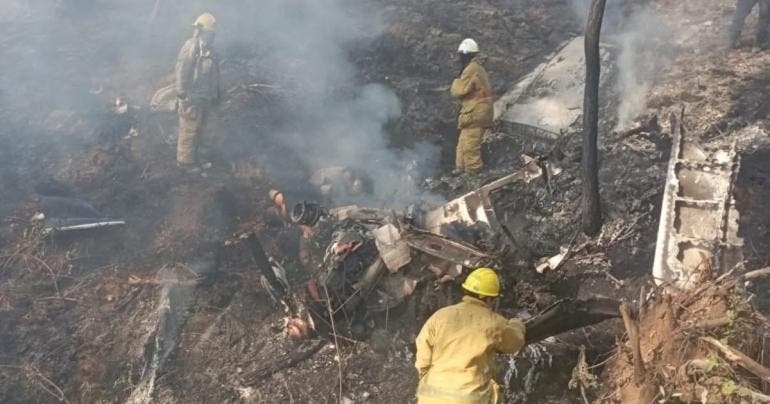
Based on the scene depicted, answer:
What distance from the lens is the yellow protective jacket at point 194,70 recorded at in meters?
7.52

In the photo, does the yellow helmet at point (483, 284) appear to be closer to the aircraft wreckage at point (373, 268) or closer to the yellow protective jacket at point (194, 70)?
the aircraft wreckage at point (373, 268)

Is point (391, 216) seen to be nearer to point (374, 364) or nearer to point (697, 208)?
point (374, 364)

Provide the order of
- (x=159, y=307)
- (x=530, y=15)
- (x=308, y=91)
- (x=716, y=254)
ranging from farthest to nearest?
(x=530, y=15)
(x=308, y=91)
(x=159, y=307)
(x=716, y=254)

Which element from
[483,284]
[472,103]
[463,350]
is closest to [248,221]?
[472,103]

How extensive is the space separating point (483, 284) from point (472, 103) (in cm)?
369

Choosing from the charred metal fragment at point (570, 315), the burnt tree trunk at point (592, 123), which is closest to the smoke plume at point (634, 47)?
the burnt tree trunk at point (592, 123)

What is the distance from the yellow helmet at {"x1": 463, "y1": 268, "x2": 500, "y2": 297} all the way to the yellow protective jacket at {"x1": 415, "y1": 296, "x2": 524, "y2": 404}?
0.07m

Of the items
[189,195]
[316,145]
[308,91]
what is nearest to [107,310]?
[189,195]

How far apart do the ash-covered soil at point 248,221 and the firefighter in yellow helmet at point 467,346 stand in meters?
1.09

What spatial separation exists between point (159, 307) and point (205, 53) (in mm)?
3732

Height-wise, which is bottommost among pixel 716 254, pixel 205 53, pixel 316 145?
pixel 316 145

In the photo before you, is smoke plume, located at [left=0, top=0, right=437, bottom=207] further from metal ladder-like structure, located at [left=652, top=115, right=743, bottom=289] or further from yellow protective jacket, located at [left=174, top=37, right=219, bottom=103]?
metal ladder-like structure, located at [left=652, top=115, right=743, bottom=289]

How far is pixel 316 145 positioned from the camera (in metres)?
8.08

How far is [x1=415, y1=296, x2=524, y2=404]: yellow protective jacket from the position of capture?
359 centimetres
